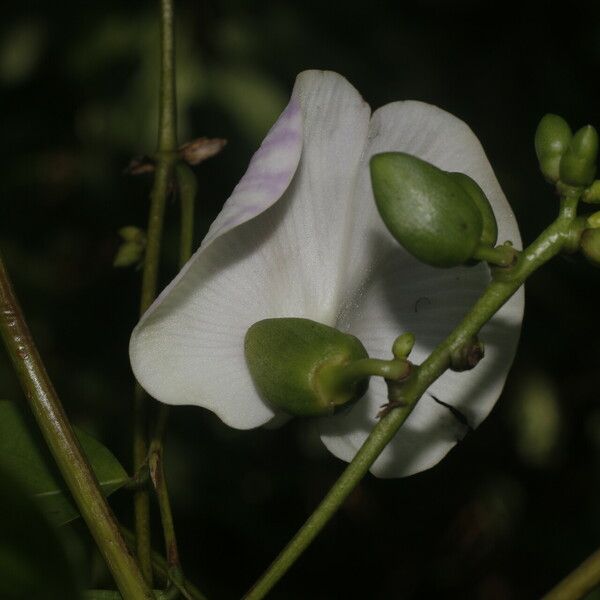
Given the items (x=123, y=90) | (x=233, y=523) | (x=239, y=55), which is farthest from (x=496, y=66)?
(x=233, y=523)

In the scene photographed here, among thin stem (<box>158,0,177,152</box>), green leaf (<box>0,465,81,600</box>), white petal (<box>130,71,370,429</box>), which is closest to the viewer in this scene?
green leaf (<box>0,465,81,600</box>)

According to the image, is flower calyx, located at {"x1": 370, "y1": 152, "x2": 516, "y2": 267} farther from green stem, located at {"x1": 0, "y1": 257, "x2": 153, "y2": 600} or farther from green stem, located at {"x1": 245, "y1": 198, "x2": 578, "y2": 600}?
green stem, located at {"x1": 0, "y1": 257, "x2": 153, "y2": 600}

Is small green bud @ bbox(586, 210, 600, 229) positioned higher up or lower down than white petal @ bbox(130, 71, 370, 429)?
higher up

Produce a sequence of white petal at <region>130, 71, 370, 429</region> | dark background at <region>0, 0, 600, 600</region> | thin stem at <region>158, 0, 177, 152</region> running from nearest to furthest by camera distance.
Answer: white petal at <region>130, 71, 370, 429</region>
thin stem at <region>158, 0, 177, 152</region>
dark background at <region>0, 0, 600, 600</region>

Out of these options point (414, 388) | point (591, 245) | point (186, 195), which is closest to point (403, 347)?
point (414, 388)

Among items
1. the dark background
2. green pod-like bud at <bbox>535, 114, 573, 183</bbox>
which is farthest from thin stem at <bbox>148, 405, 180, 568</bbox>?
the dark background

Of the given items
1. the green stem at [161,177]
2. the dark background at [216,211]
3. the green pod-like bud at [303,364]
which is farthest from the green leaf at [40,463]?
the dark background at [216,211]

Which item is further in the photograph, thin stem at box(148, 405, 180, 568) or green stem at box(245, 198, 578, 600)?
thin stem at box(148, 405, 180, 568)

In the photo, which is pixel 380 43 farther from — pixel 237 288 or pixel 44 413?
pixel 44 413
